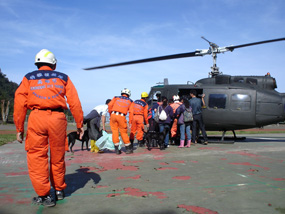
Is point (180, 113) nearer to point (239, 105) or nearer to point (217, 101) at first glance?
point (217, 101)

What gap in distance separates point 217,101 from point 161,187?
7414 mm

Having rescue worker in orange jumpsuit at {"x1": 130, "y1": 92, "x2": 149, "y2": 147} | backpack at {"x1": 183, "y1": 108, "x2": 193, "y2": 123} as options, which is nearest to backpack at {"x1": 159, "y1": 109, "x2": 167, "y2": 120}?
rescue worker in orange jumpsuit at {"x1": 130, "y1": 92, "x2": 149, "y2": 147}

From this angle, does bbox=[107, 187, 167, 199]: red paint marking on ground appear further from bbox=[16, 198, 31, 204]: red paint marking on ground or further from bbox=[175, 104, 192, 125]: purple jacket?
bbox=[175, 104, 192, 125]: purple jacket

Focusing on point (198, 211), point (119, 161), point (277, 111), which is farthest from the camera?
point (277, 111)

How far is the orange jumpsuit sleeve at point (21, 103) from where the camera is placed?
3.83 m

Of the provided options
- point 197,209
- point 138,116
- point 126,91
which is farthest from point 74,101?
point 138,116

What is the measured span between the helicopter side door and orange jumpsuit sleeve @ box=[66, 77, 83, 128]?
25.7ft

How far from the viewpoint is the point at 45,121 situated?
12.2 ft

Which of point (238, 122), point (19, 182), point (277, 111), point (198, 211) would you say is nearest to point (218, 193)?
point (198, 211)

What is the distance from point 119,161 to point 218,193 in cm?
339

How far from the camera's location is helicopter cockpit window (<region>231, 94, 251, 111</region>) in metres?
10.9

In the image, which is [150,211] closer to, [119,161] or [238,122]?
[119,161]

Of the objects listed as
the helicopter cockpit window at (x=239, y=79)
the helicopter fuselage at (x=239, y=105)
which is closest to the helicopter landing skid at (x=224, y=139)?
the helicopter fuselage at (x=239, y=105)

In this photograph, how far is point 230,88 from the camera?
11062 millimetres
